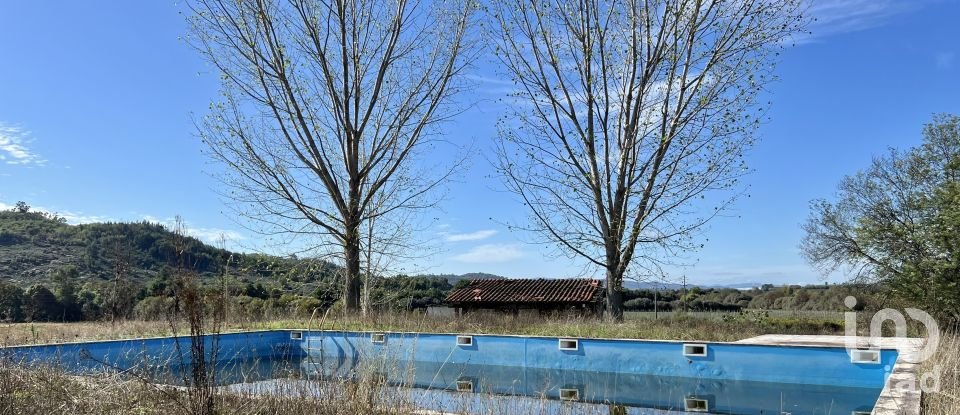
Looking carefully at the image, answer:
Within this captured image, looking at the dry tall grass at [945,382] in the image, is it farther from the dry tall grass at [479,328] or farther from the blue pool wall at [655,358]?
the dry tall grass at [479,328]

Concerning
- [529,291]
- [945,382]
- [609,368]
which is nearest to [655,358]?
[609,368]

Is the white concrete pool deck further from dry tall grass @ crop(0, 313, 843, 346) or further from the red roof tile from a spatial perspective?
the red roof tile

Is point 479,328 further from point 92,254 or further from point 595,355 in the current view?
point 92,254

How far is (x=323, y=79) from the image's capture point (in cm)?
1447

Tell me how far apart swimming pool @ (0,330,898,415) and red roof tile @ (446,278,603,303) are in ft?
42.8

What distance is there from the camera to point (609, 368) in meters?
9.20

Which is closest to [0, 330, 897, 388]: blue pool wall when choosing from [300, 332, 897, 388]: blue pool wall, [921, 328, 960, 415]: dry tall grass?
[300, 332, 897, 388]: blue pool wall

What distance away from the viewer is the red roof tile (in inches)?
915

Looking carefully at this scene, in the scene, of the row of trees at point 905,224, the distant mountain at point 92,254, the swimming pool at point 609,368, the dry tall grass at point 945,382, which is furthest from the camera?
the distant mountain at point 92,254

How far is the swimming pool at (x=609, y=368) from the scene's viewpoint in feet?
21.5

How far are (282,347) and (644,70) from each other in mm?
8273

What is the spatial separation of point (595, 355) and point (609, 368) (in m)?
0.28

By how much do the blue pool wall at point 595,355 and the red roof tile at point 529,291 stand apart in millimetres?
12748

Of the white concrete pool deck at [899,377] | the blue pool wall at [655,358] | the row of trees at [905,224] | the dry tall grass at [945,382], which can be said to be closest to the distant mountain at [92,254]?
the blue pool wall at [655,358]
